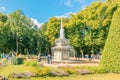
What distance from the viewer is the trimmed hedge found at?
2294 cm

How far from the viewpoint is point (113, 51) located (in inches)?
916

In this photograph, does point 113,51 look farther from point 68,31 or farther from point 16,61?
point 68,31

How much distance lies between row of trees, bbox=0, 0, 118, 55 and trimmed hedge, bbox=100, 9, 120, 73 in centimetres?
3031

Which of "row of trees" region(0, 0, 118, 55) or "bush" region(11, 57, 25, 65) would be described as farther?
"row of trees" region(0, 0, 118, 55)

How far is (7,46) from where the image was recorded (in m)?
77.1

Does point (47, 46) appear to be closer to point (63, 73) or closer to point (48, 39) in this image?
point (48, 39)

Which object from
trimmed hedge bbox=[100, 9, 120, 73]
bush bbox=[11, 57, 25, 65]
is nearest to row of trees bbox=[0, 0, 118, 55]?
bush bbox=[11, 57, 25, 65]

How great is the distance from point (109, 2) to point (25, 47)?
3535 cm

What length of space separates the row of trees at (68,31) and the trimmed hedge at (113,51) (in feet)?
99.4

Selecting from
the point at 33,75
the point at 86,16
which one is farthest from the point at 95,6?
the point at 33,75

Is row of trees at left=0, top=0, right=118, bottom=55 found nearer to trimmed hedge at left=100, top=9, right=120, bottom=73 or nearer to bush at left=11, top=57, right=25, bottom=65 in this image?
bush at left=11, top=57, right=25, bottom=65

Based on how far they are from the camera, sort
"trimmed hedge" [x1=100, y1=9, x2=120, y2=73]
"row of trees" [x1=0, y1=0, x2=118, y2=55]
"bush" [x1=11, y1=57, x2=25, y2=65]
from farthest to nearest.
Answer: "row of trees" [x1=0, y1=0, x2=118, y2=55]
"bush" [x1=11, y1=57, x2=25, y2=65]
"trimmed hedge" [x1=100, y1=9, x2=120, y2=73]

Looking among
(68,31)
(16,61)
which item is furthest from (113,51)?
(68,31)

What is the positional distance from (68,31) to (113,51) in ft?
137
